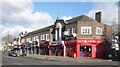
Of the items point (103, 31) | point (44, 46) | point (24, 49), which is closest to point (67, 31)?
point (103, 31)

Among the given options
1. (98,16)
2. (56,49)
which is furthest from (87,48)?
(56,49)

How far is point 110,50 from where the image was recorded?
2100 inches

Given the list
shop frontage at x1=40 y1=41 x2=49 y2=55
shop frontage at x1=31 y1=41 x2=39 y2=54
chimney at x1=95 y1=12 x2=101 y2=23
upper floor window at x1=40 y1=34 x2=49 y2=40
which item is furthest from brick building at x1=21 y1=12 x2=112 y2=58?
shop frontage at x1=31 y1=41 x2=39 y2=54

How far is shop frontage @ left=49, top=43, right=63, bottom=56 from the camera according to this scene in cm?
5812

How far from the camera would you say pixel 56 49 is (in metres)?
60.3

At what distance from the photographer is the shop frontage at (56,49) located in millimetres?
58125

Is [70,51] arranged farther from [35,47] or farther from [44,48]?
[35,47]

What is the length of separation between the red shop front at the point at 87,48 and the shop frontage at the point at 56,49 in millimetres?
5797

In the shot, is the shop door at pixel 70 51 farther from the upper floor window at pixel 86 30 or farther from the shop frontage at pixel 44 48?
the shop frontage at pixel 44 48

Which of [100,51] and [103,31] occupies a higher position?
[103,31]

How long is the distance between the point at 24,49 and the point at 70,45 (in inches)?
1437

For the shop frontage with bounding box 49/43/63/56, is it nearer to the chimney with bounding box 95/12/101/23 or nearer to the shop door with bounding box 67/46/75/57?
the shop door with bounding box 67/46/75/57

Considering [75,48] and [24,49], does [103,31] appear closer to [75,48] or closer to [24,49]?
[75,48]

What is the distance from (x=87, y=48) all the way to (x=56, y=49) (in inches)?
399
